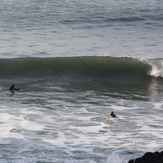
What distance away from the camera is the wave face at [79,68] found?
24.8 meters

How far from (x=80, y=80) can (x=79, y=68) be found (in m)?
2.17

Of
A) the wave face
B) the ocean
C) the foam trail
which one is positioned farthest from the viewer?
the foam trail

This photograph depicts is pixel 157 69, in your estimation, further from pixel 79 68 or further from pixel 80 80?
pixel 80 80

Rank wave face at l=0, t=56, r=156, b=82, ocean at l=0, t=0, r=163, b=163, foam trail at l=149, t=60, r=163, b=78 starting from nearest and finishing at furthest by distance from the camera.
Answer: ocean at l=0, t=0, r=163, b=163, wave face at l=0, t=56, r=156, b=82, foam trail at l=149, t=60, r=163, b=78

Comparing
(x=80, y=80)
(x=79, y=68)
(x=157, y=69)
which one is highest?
(x=79, y=68)

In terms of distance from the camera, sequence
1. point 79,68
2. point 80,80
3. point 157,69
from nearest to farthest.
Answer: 1. point 80,80
2. point 157,69
3. point 79,68

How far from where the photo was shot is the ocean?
14.2 metres

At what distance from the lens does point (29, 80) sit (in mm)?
23578

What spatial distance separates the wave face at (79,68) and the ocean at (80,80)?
0.14ft

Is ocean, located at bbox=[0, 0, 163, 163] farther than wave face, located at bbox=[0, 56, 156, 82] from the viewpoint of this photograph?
No

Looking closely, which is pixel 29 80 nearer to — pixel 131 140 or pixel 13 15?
pixel 131 140

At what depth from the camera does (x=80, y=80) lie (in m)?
24.0

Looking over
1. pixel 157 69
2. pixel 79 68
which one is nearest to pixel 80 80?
pixel 79 68

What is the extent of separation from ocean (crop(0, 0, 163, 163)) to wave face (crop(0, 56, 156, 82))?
0.04 metres
